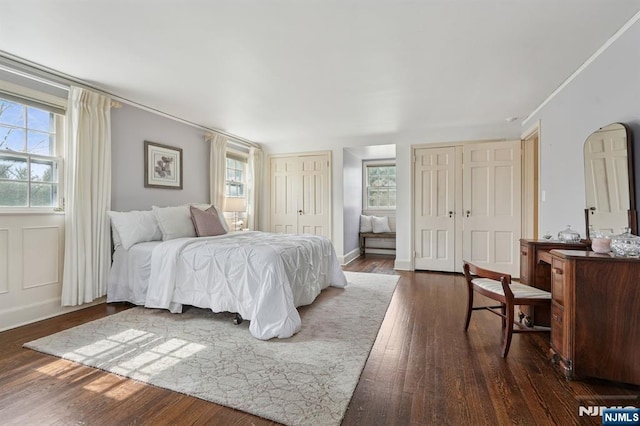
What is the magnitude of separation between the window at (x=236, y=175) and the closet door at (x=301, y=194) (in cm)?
58

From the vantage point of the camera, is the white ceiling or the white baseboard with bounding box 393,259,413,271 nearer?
the white ceiling

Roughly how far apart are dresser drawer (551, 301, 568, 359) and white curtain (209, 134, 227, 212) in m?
4.40

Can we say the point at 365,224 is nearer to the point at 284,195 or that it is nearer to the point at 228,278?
the point at 284,195

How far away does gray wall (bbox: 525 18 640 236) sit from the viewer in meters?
2.05

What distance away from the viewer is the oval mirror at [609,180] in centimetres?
202

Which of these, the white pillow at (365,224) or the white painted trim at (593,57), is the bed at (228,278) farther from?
the white pillow at (365,224)

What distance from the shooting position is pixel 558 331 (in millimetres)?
1995

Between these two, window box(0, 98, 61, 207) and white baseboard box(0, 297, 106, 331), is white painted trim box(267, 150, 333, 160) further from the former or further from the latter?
white baseboard box(0, 297, 106, 331)

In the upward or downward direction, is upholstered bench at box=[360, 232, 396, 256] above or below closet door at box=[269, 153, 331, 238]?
below

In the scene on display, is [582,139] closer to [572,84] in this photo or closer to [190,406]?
[572,84]

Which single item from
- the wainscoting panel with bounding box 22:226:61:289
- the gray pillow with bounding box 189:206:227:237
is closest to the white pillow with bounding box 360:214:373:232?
the gray pillow with bounding box 189:206:227:237

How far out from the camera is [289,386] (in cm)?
177

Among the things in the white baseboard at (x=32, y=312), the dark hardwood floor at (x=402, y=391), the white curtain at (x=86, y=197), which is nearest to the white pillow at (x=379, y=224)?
the dark hardwood floor at (x=402, y=391)

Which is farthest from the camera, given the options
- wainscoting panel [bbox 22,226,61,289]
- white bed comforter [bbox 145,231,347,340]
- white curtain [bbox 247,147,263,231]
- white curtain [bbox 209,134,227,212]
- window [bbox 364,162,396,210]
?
window [bbox 364,162,396,210]
